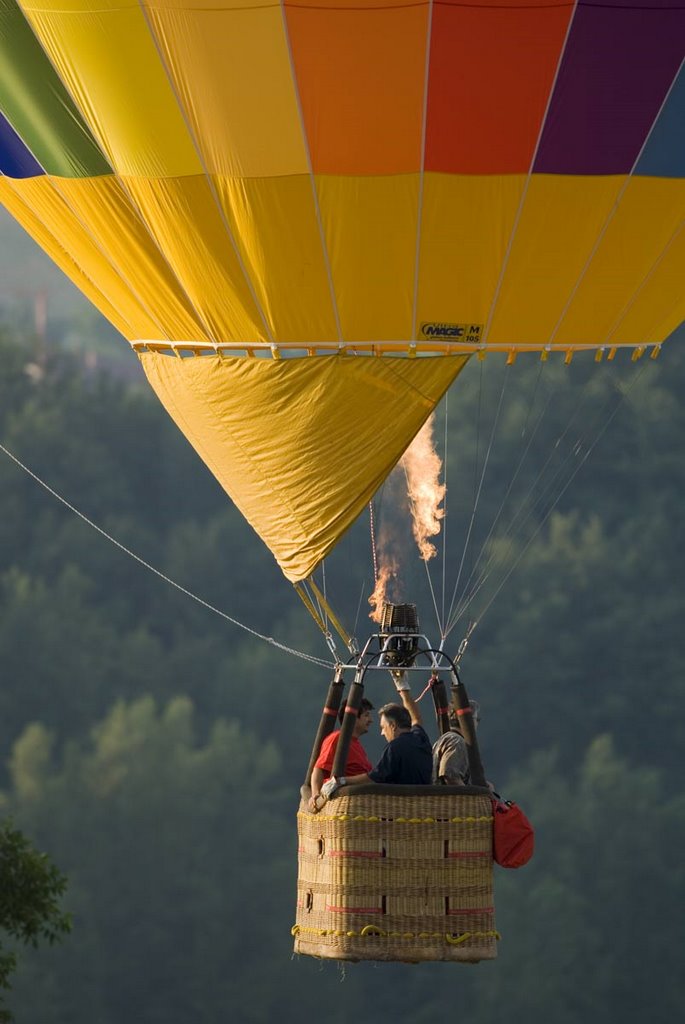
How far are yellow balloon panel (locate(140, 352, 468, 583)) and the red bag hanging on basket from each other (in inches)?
43.2

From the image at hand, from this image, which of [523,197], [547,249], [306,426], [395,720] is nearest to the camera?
[395,720]

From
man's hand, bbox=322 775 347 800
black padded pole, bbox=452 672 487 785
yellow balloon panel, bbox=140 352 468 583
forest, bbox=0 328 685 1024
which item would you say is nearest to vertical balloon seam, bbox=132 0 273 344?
yellow balloon panel, bbox=140 352 468 583

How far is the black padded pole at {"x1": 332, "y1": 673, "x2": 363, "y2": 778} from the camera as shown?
5.58 metres

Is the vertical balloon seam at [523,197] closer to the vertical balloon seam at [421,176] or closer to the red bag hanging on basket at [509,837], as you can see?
the vertical balloon seam at [421,176]

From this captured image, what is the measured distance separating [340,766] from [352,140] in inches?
70.5

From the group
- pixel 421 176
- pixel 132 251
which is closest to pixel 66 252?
pixel 132 251

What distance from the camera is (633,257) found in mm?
6324

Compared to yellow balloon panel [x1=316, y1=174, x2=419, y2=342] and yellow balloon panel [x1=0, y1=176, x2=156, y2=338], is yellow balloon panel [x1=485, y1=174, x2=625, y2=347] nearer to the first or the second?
yellow balloon panel [x1=316, y1=174, x2=419, y2=342]

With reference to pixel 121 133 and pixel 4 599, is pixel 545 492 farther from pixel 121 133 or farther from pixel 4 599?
pixel 121 133

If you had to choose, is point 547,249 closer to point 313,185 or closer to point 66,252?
point 313,185

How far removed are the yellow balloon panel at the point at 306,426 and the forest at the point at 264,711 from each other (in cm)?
978

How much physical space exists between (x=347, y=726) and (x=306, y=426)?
1.11m

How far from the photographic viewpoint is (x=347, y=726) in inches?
220

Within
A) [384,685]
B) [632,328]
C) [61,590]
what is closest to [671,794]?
[384,685]
